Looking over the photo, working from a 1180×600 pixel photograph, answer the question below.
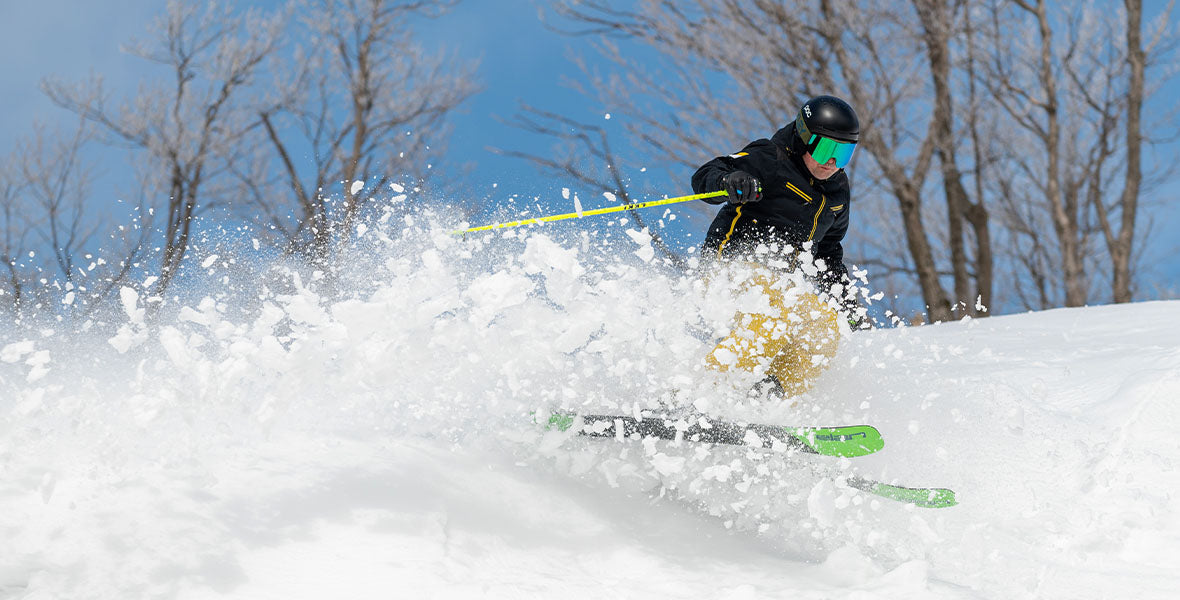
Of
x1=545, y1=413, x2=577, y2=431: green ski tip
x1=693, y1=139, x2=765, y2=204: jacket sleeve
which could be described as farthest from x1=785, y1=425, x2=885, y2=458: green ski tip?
x1=693, y1=139, x2=765, y2=204: jacket sleeve

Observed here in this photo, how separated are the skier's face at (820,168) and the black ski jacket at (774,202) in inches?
1.2

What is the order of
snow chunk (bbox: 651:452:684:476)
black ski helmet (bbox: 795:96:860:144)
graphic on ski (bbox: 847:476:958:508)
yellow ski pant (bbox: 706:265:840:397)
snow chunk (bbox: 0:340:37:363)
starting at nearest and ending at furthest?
snow chunk (bbox: 0:340:37:363), snow chunk (bbox: 651:452:684:476), graphic on ski (bbox: 847:476:958:508), yellow ski pant (bbox: 706:265:840:397), black ski helmet (bbox: 795:96:860:144)

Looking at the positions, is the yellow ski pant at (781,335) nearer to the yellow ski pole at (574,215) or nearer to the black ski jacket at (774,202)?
the black ski jacket at (774,202)

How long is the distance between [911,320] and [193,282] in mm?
7763

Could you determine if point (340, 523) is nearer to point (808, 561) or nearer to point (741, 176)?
point (808, 561)

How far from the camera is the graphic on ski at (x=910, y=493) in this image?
306 cm

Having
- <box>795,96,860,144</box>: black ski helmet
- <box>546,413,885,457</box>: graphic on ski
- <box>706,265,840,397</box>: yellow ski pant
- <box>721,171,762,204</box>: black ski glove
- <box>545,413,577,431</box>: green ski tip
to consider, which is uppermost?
<box>795,96,860,144</box>: black ski helmet

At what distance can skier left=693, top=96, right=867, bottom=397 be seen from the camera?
3.48 meters

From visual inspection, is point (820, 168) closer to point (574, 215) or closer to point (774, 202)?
point (774, 202)

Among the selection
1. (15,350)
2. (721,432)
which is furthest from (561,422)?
(15,350)

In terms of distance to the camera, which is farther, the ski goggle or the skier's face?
the skier's face

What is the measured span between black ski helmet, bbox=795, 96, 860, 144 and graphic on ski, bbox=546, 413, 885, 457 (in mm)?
1279

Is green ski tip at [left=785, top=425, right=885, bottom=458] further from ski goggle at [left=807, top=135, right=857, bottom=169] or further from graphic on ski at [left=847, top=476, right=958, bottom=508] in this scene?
ski goggle at [left=807, top=135, right=857, bottom=169]

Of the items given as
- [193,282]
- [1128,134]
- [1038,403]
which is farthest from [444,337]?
[1128,134]
